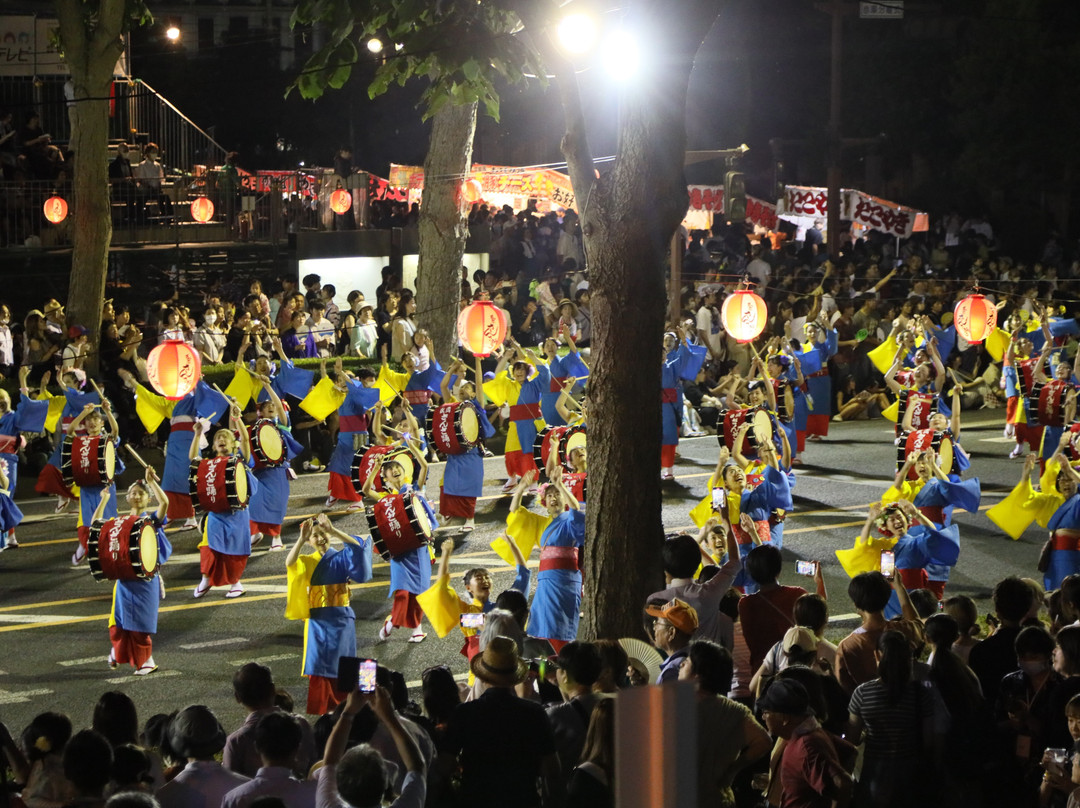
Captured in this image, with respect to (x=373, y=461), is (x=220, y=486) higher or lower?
lower

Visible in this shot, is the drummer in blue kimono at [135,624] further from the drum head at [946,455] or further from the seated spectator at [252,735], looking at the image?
the drum head at [946,455]

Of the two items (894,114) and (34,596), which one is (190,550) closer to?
(34,596)

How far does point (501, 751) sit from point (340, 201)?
20428 millimetres

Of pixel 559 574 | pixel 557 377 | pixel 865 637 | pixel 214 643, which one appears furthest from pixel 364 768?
pixel 557 377

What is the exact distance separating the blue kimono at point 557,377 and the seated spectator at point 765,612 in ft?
28.1

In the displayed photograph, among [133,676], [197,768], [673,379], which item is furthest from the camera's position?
[673,379]

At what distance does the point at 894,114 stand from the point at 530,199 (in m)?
10.9

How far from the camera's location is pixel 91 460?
13.6 meters

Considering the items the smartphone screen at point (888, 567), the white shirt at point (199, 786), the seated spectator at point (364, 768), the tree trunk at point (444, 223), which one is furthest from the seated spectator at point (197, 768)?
the tree trunk at point (444, 223)

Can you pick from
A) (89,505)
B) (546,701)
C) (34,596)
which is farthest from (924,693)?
(89,505)

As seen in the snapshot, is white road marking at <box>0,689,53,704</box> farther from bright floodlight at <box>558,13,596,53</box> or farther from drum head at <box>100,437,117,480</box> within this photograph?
bright floodlight at <box>558,13,596,53</box>

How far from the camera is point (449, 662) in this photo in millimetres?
10961

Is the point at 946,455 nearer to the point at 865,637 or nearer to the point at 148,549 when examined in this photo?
the point at 865,637

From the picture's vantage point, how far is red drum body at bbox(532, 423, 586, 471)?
505 inches
